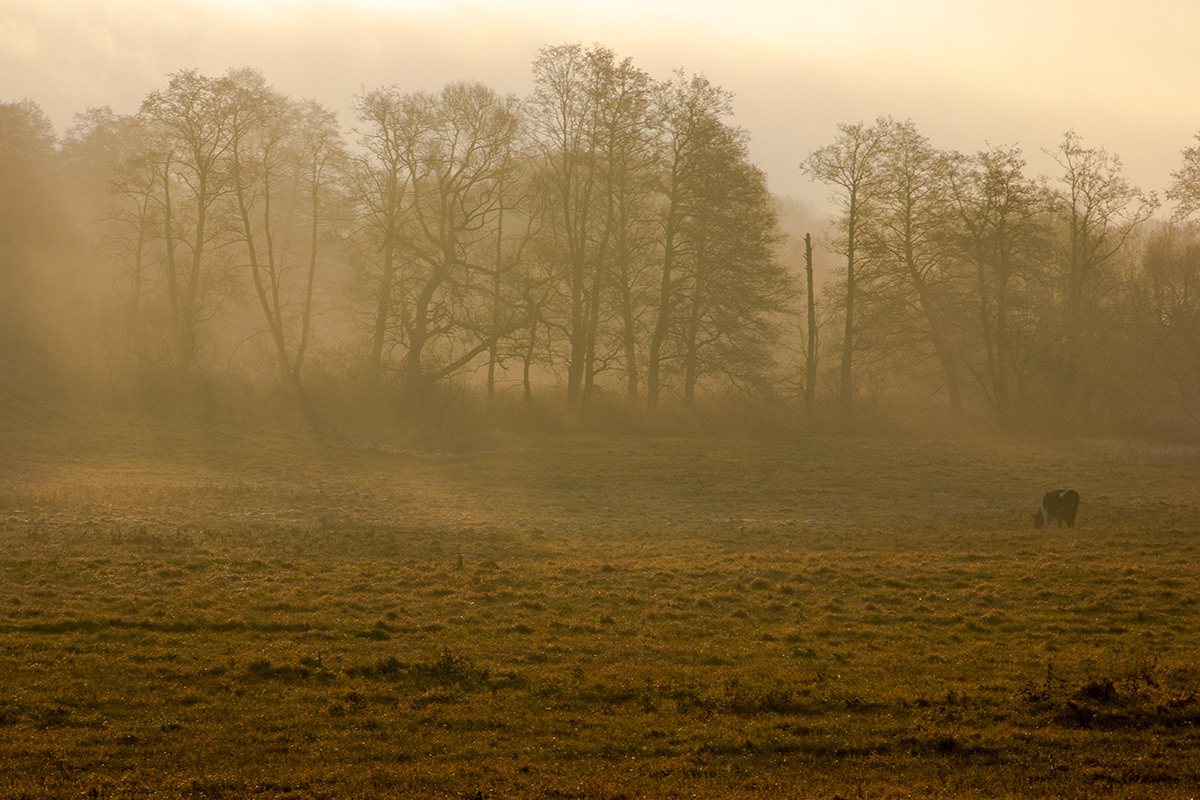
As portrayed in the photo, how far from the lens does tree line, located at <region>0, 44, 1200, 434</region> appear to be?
126ft

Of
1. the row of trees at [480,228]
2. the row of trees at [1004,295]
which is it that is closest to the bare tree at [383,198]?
the row of trees at [480,228]

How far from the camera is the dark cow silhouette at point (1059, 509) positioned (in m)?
18.7

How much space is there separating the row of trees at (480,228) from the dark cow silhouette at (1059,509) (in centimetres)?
2133

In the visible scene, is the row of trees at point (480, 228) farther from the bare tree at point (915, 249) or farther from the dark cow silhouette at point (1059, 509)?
the dark cow silhouette at point (1059, 509)

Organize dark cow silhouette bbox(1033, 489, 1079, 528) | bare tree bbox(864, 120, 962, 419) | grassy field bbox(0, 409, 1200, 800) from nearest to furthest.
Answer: grassy field bbox(0, 409, 1200, 800) → dark cow silhouette bbox(1033, 489, 1079, 528) → bare tree bbox(864, 120, 962, 419)

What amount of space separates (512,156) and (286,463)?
62.6 ft

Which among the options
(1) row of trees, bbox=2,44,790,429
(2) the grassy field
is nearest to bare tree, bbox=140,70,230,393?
(1) row of trees, bbox=2,44,790,429

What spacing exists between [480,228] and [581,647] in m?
32.5

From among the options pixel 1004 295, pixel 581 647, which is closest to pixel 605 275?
pixel 1004 295

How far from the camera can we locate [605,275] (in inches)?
1638

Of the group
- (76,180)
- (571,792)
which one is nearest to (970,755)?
(571,792)

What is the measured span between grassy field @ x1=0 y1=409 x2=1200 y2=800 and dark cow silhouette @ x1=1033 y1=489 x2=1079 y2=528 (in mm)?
609

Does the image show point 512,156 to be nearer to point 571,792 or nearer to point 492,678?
point 492,678

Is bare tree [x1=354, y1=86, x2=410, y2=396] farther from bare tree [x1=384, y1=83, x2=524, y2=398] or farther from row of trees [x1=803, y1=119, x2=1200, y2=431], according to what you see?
row of trees [x1=803, y1=119, x2=1200, y2=431]
